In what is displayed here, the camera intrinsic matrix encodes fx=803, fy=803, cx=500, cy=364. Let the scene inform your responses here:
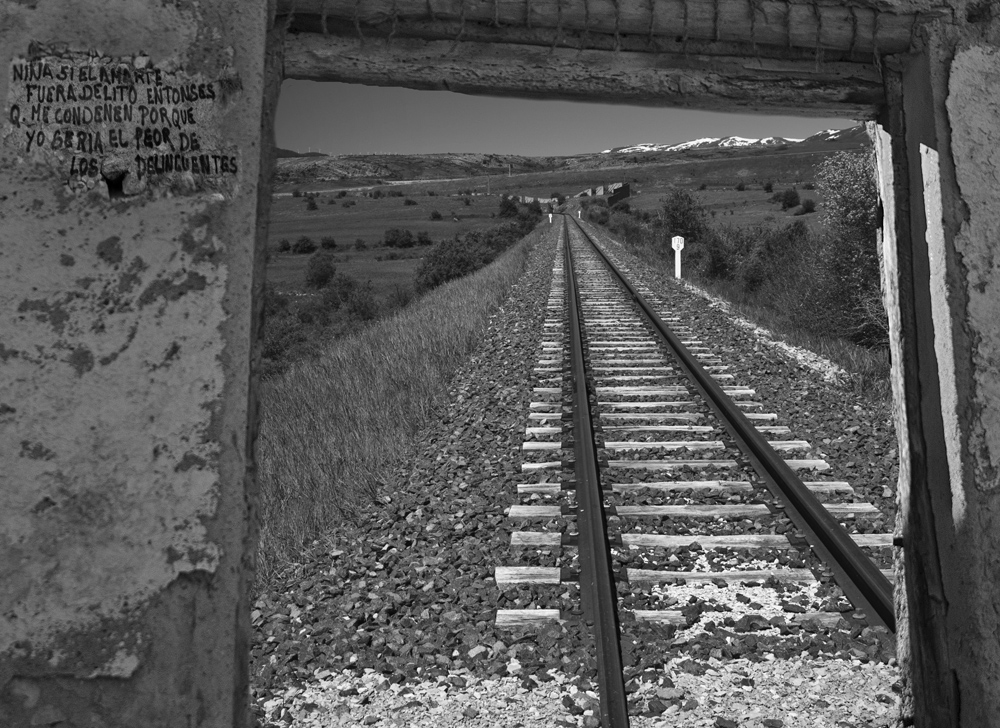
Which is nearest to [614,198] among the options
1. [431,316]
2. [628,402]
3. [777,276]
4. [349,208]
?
[349,208]

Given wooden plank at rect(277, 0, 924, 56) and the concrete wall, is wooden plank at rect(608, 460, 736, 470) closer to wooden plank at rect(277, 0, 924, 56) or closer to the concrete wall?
the concrete wall

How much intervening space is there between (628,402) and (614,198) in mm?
Answer: 78771

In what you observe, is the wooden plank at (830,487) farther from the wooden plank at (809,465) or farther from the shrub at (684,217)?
the shrub at (684,217)

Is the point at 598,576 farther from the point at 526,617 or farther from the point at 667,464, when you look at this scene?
the point at 667,464

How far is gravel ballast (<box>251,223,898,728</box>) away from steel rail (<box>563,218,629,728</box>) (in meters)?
0.09

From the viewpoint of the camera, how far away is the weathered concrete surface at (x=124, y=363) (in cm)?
222

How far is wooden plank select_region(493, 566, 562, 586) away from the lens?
15.2 feet

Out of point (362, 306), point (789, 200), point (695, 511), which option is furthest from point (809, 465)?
point (789, 200)

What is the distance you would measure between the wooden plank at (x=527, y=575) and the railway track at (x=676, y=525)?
0.03ft

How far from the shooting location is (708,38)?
9.02ft

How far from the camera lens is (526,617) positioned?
4.27m

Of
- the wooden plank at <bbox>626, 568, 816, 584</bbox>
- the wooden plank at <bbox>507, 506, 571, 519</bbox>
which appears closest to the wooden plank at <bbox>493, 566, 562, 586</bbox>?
the wooden plank at <bbox>626, 568, 816, 584</bbox>

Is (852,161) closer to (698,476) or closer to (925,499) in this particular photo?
(698,476)

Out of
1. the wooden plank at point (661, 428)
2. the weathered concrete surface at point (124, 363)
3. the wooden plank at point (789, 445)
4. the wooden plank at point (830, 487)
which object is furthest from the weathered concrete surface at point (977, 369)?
the wooden plank at point (661, 428)
